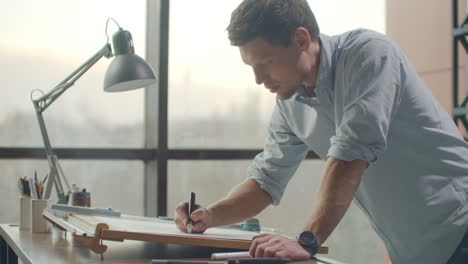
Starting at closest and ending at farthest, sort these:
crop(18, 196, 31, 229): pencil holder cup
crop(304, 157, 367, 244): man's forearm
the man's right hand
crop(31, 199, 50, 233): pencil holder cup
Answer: crop(304, 157, 367, 244): man's forearm < the man's right hand < crop(31, 199, 50, 233): pencil holder cup < crop(18, 196, 31, 229): pencil holder cup

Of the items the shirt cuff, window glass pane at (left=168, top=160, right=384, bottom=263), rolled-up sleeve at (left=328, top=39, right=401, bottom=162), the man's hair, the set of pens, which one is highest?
the man's hair

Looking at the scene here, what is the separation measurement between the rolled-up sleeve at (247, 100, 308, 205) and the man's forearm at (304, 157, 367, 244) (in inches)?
14.6

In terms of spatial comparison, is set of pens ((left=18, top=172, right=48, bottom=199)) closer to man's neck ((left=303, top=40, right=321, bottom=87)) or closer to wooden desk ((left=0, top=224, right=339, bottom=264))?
wooden desk ((left=0, top=224, right=339, bottom=264))

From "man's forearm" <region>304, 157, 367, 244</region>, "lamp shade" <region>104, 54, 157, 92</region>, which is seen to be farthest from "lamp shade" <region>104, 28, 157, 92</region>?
"man's forearm" <region>304, 157, 367, 244</region>

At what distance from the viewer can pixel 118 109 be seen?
3.83 meters

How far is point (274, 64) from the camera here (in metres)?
1.47

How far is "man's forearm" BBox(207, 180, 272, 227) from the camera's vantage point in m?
1.72

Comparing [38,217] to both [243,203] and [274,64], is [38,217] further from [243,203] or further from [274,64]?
[274,64]

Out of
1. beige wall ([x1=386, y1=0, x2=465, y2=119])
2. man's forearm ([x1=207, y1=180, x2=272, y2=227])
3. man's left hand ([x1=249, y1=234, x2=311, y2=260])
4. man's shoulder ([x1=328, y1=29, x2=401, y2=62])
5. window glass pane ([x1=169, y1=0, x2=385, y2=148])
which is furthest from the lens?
beige wall ([x1=386, y1=0, x2=465, y2=119])

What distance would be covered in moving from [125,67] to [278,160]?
824 mm

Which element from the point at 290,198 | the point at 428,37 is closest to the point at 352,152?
the point at 290,198

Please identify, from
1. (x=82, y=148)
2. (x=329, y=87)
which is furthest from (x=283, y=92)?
(x=82, y=148)

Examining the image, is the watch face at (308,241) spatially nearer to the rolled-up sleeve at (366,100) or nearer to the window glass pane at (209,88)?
the rolled-up sleeve at (366,100)

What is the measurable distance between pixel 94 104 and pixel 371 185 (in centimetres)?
255
